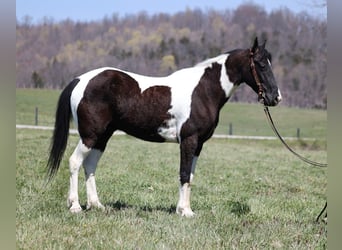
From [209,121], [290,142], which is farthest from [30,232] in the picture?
[290,142]

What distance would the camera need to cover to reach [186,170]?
224 inches

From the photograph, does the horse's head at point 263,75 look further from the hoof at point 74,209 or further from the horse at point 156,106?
the hoof at point 74,209

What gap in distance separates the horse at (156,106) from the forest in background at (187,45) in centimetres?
2685

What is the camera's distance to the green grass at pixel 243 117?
3638 cm

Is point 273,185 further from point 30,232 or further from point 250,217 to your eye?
point 30,232

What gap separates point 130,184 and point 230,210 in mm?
2590

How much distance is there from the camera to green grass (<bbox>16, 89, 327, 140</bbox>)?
3638 centimetres

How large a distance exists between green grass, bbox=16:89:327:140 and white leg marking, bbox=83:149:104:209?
28.1 m

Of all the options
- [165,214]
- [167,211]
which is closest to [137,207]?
[167,211]

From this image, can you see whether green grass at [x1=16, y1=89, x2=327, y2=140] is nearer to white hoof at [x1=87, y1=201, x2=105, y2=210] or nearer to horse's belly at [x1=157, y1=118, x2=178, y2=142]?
white hoof at [x1=87, y1=201, x2=105, y2=210]

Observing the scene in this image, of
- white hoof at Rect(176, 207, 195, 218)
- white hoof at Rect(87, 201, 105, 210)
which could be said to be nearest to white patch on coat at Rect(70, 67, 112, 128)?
white hoof at Rect(87, 201, 105, 210)

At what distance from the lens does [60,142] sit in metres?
5.78
